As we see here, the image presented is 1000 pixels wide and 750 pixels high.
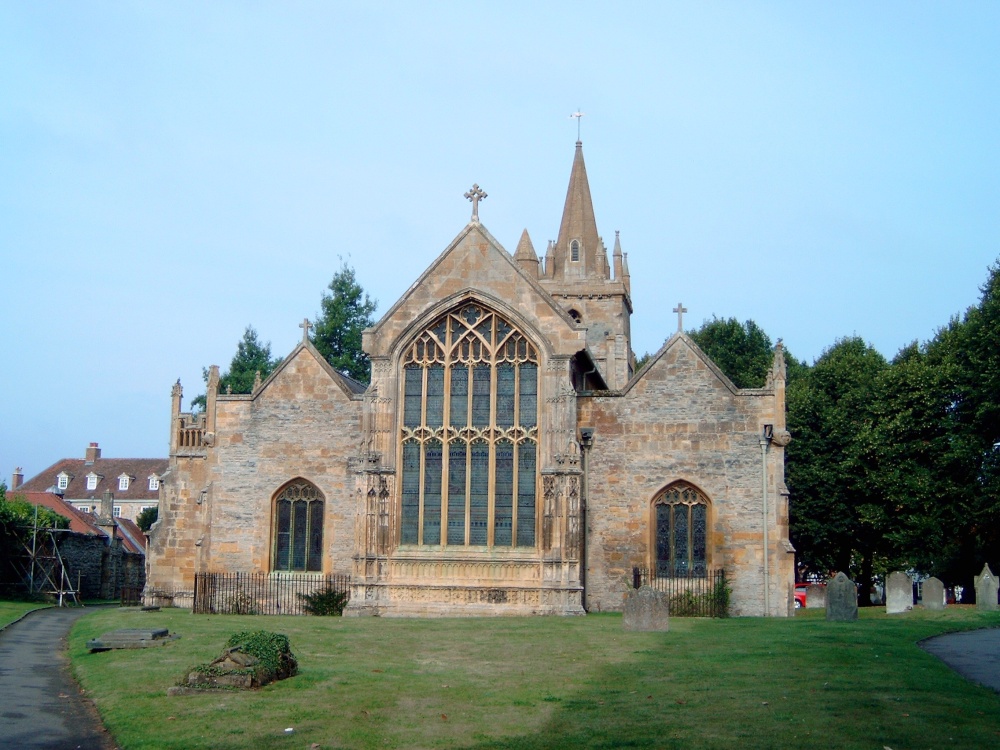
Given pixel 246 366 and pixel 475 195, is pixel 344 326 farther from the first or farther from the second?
pixel 475 195

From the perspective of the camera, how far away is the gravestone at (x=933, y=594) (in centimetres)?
3438

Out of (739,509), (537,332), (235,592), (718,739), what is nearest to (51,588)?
(235,592)

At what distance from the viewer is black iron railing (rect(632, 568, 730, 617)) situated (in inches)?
1255

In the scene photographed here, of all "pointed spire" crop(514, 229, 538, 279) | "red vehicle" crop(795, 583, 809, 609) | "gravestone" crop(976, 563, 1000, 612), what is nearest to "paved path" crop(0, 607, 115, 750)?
"gravestone" crop(976, 563, 1000, 612)

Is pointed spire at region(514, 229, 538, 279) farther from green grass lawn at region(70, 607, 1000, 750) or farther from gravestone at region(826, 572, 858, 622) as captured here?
green grass lawn at region(70, 607, 1000, 750)

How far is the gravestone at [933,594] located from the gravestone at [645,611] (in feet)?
46.9

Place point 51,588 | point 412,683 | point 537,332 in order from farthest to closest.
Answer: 1. point 51,588
2. point 537,332
3. point 412,683

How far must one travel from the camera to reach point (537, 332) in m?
32.8

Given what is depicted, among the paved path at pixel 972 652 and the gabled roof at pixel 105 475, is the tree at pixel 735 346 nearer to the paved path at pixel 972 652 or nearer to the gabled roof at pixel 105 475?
the paved path at pixel 972 652

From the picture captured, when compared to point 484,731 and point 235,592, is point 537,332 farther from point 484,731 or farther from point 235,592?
point 484,731

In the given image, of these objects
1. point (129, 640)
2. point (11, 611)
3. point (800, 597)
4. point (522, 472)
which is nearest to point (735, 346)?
point (800, 597)

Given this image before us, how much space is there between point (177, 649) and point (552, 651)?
689 cm

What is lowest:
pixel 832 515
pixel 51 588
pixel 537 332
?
pixel 51 588

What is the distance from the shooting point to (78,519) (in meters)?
59.4
